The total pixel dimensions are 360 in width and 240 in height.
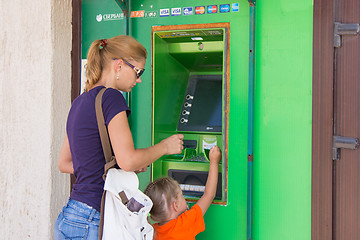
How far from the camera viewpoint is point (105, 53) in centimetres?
164

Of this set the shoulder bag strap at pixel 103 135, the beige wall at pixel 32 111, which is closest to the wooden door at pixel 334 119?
the shoulder bag strap at pixel 103 135

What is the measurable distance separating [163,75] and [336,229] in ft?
4.73

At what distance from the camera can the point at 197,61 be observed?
8.06ft

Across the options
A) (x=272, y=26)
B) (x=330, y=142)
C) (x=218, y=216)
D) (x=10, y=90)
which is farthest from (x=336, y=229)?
(x=10, y=90)

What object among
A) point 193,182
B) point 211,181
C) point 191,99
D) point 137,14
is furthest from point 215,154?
point 137,14

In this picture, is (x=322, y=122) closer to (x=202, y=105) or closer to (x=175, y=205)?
(x=202, y=105)

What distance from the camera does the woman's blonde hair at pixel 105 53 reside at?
1.62m

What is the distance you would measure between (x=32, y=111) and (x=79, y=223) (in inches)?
68.1

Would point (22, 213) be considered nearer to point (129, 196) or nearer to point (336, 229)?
point (129, 196)

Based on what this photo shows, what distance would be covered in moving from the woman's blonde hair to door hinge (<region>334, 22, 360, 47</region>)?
1158mm

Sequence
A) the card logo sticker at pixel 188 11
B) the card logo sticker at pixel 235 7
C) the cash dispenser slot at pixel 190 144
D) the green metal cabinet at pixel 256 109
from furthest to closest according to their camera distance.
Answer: the cash dispenser slot at pixel 190 144 < the card logo sticker at pixel 188 11 < the card logo sticker at pixel 235 7 < the green metal cabinet at pixel 256 109

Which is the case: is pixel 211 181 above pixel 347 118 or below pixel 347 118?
below

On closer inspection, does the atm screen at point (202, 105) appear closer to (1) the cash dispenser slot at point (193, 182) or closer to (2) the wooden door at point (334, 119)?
(1) the cash dispenser slot at point (193, 182)

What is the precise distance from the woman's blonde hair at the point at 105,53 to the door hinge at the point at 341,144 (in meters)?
1.24
